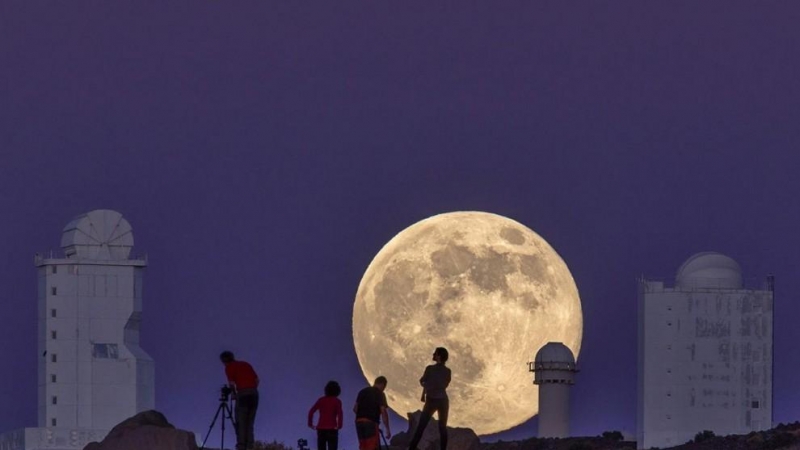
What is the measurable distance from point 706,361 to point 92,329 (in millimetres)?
33426

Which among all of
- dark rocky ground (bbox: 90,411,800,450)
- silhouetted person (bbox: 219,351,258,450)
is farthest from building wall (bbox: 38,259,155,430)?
silhouetted person (bbox: 219,351,258,450)

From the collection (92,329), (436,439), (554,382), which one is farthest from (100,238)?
(436,439)

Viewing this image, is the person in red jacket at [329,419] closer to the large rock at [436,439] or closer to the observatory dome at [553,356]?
the large rock at [436,439]

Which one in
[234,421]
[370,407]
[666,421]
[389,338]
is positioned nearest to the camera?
[370,407]

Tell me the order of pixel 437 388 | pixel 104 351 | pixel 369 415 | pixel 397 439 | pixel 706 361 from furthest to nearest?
pixel 104 351 < pixel 706 361 < pixel 397 439 < pixel 437 388 < pixel 369 415

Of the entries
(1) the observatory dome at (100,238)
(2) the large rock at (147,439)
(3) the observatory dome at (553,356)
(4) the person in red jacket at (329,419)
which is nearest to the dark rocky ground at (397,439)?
(2) the large rock at (147,439)

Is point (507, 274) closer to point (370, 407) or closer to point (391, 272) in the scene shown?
point (391, 272)

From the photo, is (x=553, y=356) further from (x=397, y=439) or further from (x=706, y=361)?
(x=397, y=439)

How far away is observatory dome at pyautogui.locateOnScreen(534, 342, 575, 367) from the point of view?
11869cm

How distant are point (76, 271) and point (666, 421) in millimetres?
33127

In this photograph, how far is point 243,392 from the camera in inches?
2312

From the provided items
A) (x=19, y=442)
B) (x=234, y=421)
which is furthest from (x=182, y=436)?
(x=19, y=442)

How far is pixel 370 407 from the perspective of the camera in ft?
181

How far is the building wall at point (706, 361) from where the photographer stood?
437 feet
